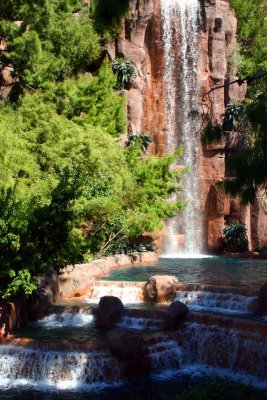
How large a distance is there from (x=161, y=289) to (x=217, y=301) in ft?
5.39

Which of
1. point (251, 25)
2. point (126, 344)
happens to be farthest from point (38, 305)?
point (251, 25)

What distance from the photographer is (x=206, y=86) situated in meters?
32.8

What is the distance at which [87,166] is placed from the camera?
21172 millimetres

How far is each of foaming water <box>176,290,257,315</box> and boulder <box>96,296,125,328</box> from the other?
224 centimetres

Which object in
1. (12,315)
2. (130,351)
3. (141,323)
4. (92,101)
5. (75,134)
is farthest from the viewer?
(92,101)

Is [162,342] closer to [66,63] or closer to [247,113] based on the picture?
[247,113]

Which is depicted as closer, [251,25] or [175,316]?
[175,316]

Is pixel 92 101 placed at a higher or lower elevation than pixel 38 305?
higher

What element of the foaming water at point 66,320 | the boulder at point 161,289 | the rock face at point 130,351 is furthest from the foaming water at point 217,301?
the rock face at point 130,351

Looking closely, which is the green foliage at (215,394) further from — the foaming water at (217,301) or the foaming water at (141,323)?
the foaming water at (217,301)

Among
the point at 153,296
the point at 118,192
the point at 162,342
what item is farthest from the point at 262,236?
the point at 162,342

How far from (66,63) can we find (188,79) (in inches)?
326

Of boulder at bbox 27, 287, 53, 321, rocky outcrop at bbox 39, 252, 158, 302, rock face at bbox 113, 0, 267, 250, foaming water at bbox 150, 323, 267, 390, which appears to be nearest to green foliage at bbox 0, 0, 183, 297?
rocky outcrop at bbox 39, 252, 158, 302

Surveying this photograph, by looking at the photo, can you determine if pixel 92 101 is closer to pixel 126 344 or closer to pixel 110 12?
pixel 126 344
